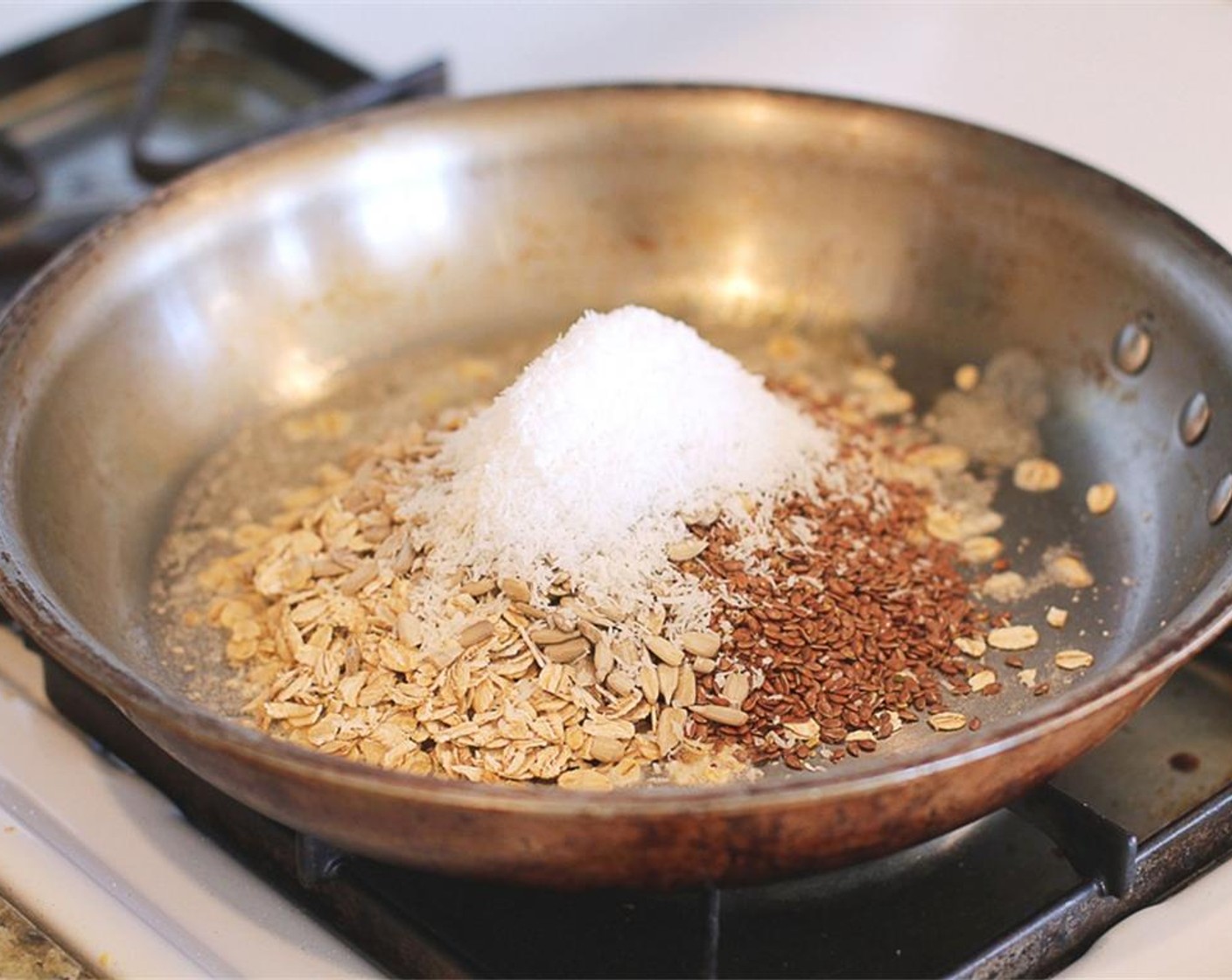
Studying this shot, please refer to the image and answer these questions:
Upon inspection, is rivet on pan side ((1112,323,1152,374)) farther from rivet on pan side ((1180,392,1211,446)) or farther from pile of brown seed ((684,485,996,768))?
pile of brown seed ((684,485,996,768))

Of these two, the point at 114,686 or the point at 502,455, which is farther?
the point at 502,455

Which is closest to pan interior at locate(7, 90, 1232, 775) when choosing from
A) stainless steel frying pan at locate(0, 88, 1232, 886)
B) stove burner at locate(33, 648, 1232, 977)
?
stainless steel frying pan at locate(0, 88, 1232, 886)

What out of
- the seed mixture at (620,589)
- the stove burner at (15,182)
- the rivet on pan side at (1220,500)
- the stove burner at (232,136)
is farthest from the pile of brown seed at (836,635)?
the stove burner at (15,182)

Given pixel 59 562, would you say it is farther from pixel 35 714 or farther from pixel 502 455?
pixel 502 455

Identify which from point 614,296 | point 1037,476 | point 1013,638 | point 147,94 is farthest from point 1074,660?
point 147,94

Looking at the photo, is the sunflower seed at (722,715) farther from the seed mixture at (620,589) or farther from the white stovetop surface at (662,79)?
the white stovetop surface at (662,79)

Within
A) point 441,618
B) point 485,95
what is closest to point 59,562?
point 441,618
